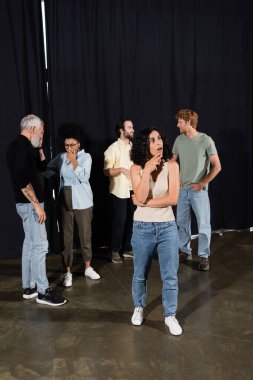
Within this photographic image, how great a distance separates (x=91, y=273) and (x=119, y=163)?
1.12 meters

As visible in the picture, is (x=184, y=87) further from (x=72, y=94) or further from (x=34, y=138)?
(x=34, y=138)

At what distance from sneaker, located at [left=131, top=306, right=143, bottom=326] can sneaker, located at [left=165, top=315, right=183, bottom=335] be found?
0.65ft

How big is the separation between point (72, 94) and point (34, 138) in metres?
1.43

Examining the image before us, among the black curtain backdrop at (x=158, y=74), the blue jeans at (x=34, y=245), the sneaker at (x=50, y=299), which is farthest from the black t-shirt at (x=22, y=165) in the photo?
the black curtain backdrop at (x=158, y=74)

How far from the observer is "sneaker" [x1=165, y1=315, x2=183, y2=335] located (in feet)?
9.55

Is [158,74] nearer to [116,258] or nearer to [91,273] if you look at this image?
[116,258]

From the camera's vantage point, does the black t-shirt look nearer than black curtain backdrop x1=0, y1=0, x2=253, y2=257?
Yes

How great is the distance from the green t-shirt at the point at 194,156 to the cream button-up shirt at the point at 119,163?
0.53 meters

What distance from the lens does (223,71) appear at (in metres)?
5.44

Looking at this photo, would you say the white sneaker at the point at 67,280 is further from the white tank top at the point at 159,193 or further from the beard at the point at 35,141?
the white tank top at the point at 159,193

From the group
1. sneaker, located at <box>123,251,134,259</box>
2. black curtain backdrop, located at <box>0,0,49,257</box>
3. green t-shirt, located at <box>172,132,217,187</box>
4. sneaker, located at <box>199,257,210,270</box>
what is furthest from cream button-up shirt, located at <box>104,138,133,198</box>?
sneaker, located at <box>199,257,210,270</box>

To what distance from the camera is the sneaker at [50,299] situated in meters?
3.46

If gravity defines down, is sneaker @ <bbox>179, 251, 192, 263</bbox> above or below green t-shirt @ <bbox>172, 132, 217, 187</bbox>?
below

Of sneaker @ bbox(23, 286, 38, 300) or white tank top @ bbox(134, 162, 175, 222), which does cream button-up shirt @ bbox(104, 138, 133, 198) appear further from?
white tank top @ bbox(134, 162, 175, 222)
